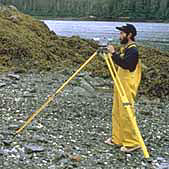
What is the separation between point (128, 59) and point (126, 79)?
0.48 meters

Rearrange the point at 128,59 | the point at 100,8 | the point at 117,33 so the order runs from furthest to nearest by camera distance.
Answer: the point at 100,8 < the point at 117,33 < the point at 128,59

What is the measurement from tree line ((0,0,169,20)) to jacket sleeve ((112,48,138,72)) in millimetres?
138161

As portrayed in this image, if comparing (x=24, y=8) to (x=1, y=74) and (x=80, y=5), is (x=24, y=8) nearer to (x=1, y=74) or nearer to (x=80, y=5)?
(x=80, y=5)

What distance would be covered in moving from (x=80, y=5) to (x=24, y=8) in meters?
29.8

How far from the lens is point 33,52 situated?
20500 millimetres

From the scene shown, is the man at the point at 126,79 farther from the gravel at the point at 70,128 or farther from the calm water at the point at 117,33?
the calm water at the point at 117,33

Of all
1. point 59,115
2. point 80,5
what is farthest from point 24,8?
point 59,115

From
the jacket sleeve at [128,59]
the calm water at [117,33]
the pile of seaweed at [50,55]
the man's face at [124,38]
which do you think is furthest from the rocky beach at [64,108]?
the calm water at [117,33]

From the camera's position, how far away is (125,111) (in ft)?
27.4

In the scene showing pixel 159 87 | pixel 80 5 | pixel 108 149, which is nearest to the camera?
pixel 108 149

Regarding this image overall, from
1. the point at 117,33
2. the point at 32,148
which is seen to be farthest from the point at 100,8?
the point at 32,148

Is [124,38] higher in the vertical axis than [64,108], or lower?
higher

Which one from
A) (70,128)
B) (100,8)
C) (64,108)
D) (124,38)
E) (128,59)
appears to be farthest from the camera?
(100,8)

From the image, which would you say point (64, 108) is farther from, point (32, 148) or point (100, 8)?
point (100, 8)
